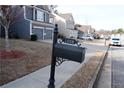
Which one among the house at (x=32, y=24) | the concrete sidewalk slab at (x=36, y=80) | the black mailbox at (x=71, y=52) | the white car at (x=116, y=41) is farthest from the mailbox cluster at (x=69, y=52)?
the white car at (x=116, y=41)

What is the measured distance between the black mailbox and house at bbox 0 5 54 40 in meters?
20.9

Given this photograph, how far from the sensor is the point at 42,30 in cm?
3222

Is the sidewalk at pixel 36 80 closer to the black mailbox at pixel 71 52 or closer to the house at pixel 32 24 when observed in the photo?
the black mailbox at pixel 71 52

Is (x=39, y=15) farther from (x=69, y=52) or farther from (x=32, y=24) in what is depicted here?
(x=69, y=52)

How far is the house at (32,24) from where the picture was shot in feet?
87.0

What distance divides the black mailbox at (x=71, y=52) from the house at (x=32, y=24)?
20.9 metres

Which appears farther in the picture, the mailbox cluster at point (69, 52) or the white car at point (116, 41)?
the white car at point (116, 41)

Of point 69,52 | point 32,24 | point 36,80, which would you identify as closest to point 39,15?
point 32,24

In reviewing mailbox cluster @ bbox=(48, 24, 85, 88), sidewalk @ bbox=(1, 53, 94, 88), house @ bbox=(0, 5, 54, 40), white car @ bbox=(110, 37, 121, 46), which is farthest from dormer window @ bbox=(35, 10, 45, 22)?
mailbox cluster @ bbox=(48, 24, 85, 88)

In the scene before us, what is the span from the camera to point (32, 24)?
29688 millimetres

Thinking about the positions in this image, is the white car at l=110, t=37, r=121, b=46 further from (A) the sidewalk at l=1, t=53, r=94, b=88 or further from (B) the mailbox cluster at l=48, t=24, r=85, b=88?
(B) the mailbox cluster at l=48, t=24, r=85, b=88

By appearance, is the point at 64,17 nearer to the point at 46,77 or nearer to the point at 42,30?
the point at 42,30

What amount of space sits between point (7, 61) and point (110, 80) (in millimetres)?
4787

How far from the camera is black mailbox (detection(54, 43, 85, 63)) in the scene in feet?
12.3
